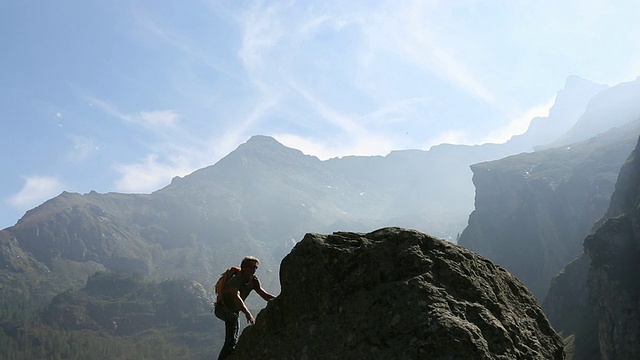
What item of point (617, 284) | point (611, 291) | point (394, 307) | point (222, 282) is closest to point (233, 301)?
point (222, 282)

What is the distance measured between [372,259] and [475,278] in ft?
6.60

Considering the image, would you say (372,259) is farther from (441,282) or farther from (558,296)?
(558,296)

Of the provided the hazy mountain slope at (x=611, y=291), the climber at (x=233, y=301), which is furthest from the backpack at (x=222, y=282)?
the hazy mountain slope at (x=611, y=291)

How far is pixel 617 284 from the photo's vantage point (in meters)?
125

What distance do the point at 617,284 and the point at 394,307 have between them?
13782 cm

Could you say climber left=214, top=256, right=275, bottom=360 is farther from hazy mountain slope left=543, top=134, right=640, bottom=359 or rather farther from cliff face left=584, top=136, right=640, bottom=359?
cliff face left=584, top=136, right=640, bottom=359

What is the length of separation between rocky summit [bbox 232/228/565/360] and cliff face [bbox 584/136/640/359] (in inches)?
4476

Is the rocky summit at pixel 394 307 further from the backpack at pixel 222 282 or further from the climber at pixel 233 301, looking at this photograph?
the backpack at pixel 222 282

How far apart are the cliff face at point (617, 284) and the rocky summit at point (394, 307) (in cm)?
11370

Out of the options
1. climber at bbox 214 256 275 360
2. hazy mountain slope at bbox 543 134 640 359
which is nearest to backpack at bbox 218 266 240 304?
climber at bbox 214 256 275 360

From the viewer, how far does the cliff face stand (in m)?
111

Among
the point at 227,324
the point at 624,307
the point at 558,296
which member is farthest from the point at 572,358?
the point at 227,324

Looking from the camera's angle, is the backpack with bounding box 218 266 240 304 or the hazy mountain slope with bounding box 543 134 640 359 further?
the hazy mountain slope with bounding box 543 134 640 359

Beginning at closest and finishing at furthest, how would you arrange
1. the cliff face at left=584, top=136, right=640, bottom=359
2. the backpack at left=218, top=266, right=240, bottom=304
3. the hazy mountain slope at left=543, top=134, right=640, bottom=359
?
1. the backpack at left=218, top=266, right=240, bottom=304
2. the cliff face at left=584, top=136, right=640, bottom=359
3. the hazy mountain slope at left=543, top=134, right=640, bottom=359
